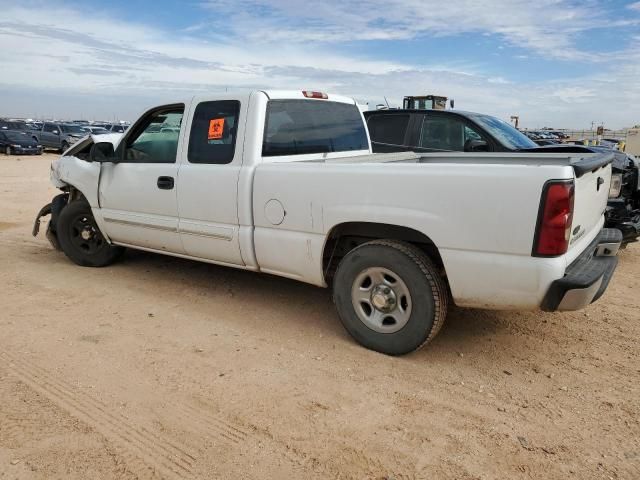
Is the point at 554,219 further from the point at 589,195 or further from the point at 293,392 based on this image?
the point at 293,392

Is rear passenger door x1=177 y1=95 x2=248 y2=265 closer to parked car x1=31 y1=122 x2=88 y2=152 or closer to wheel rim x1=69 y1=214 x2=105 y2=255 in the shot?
wheel rim x1=69 y1=214 x2=105 y2=255

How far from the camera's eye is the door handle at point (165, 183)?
15.5 ft

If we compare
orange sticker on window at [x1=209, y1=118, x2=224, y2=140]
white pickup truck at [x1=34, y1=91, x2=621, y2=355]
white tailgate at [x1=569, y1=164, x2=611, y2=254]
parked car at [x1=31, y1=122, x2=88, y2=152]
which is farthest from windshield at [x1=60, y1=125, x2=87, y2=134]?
white tailgate at [x1=569, y1=164, x2=611, y2=254]

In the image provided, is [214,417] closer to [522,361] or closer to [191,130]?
[522,361]

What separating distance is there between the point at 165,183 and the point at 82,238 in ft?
5.89

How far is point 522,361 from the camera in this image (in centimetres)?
370

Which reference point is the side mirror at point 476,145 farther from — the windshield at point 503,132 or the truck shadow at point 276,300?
the truck shadow at point 276,300

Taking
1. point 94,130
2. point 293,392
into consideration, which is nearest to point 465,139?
point 293,392

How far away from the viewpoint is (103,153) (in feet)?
17.3

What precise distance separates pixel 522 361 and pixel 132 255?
4675 millimetres

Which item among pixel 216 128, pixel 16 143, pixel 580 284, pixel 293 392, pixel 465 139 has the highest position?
pixel 465 139

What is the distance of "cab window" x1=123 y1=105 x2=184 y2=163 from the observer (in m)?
4.84

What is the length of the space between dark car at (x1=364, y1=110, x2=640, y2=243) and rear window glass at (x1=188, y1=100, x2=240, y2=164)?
138 inches

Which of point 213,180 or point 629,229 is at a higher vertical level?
point 213,180
